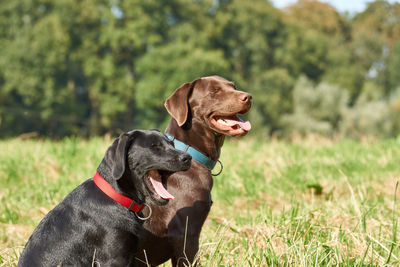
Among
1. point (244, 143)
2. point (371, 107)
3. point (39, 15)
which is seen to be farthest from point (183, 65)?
point (244, 143)

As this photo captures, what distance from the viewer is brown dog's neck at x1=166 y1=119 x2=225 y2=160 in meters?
4.00

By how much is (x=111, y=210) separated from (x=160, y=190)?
1.06 ft

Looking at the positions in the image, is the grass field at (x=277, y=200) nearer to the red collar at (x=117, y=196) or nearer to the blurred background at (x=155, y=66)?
the red collar at (x=117, y=196)

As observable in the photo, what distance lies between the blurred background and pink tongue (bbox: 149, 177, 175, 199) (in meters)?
37.1

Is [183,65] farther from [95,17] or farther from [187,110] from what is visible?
[187,110]

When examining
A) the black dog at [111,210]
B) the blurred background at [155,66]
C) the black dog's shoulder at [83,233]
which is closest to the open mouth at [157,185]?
the black dog at [111,210]

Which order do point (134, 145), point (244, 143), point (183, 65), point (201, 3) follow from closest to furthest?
1. point (134, 145)
2. point (244, 143)
3. point (183, 65)
4. point (201, 3)

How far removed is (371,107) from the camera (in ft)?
161

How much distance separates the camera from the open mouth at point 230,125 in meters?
3.96

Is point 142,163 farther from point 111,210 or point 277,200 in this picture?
point 277,200

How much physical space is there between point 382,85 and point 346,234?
225 feet

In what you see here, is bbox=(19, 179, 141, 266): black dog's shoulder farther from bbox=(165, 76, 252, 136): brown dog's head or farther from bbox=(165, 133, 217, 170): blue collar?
bbox=(165, 76, 252, 136): brown dog's head

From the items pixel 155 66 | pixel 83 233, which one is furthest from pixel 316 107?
pixel 83 233

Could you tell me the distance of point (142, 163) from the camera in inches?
124
